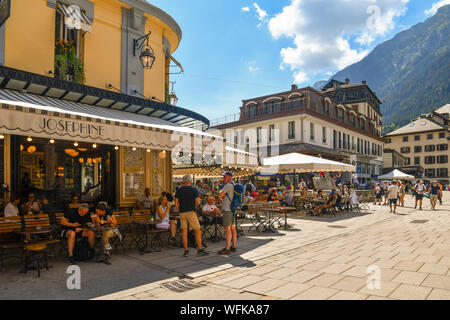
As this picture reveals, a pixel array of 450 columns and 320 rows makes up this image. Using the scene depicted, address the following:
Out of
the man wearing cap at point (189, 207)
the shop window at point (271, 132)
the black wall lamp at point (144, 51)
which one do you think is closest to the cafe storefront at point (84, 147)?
the black wall lamp at point (144, 51)

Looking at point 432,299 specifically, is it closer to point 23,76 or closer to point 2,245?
point 2,245

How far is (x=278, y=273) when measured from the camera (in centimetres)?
517

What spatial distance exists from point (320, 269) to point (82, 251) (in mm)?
4630

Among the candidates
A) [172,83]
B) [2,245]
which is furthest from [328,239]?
[172,83]

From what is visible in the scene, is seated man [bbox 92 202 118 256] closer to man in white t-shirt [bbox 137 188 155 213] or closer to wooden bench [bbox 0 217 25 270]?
wooden bench [bbox 0 217 25 270]

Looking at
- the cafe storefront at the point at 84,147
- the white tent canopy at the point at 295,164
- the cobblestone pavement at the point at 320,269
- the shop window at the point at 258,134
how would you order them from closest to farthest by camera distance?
the cobblestone pavement at the point at 320,269, the cafe storefront at the point at 84,147, the white tent canopy at the point at 295,164, the shop window at the point at 258,134

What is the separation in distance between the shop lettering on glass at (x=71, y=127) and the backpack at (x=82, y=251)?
88.9 inches

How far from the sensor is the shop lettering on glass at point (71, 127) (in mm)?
5687

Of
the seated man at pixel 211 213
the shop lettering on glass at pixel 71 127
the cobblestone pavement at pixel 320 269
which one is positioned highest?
the shop lettering on glass at pixel 71 127

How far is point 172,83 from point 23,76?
7.73m

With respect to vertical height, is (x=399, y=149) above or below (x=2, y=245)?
above

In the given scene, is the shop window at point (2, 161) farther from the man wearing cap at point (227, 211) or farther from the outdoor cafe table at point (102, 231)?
the man wearing cap at point (227, 211)
